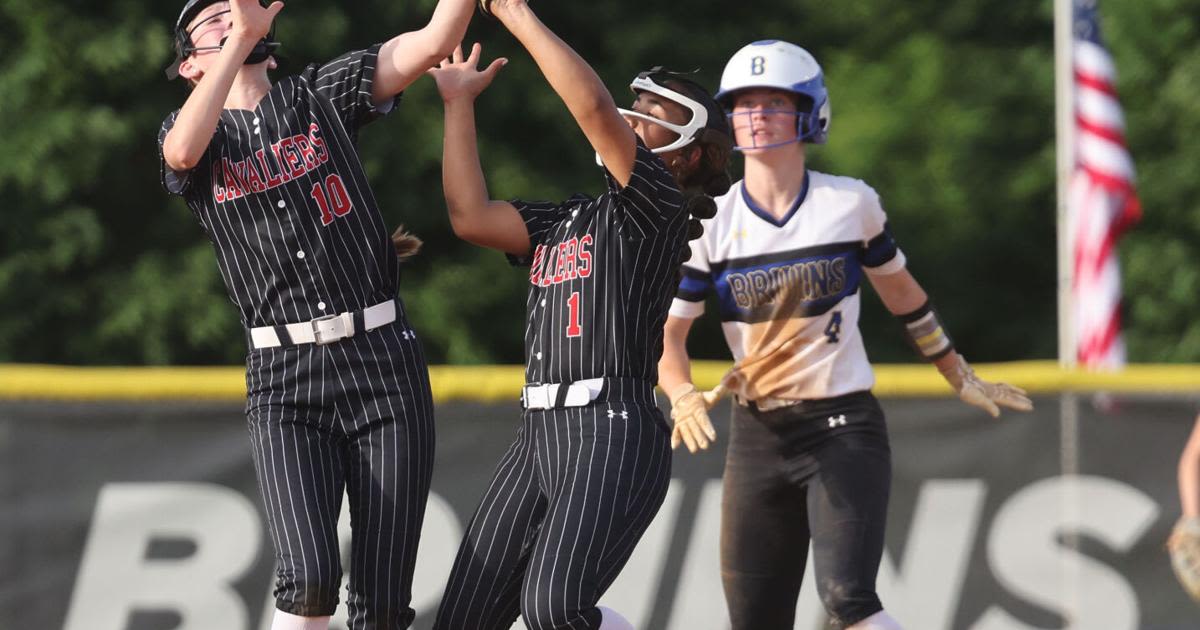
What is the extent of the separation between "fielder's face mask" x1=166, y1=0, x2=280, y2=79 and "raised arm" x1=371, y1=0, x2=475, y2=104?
0.92ft

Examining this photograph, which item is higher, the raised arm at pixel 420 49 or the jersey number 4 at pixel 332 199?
the raised arm at pixel 420 49

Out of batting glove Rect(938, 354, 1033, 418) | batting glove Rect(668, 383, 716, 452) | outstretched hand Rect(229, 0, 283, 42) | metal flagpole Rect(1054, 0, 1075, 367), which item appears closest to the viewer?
outstretched hand Rect(229, 0, 283, 42)

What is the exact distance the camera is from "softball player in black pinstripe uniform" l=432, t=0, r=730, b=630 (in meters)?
4.18

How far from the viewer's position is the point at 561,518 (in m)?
4.23

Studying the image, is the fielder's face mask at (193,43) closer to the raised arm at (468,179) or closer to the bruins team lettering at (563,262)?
the raised arm at (468,179)

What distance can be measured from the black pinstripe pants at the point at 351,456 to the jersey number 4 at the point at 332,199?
309 millimetres

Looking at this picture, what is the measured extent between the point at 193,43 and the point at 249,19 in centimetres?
34

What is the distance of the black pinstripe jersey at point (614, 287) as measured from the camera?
14.3ft

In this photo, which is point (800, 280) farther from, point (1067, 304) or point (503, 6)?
point (1067, 304)

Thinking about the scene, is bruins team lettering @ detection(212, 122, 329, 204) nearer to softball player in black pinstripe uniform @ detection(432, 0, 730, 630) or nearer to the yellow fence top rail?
softball player in black pinstripe uniform @ detection(432, 0, 730, 630)

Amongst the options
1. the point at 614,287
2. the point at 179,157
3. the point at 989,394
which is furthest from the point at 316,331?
the point at 989,394

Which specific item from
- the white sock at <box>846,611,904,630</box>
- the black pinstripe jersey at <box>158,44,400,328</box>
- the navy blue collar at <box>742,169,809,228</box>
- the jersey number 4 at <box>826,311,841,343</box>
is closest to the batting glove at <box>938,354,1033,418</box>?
the jersey number 4 at <box>826,311,841,343</box>

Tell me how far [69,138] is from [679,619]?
6188 mm

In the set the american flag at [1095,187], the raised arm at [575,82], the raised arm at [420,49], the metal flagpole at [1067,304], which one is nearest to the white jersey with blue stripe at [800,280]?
the raised arm at [575,82]
